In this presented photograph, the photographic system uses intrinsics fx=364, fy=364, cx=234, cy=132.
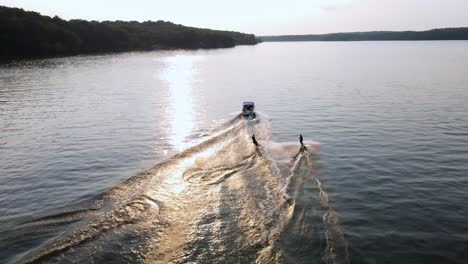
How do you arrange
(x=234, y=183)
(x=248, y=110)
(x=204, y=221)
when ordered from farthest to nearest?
(x=248, y=110), (x=234, y=183), (x=204, y=221)

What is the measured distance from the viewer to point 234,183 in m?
26.5

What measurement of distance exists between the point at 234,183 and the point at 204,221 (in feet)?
19.7

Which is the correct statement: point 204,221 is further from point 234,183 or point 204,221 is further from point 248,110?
point 248,110

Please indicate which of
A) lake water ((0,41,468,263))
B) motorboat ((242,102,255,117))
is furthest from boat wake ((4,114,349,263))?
motorboat ((242,102,255,117))

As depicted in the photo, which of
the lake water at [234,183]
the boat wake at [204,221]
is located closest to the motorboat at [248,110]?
the lake water at [234,183]

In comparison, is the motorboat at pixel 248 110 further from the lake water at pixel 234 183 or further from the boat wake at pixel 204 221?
the boat wake at pixel 204 221

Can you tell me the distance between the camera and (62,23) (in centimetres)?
17800

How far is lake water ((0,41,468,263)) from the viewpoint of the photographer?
1866 centimetres

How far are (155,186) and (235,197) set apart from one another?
20.2 feet

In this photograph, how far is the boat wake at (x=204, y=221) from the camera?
58.5 feet

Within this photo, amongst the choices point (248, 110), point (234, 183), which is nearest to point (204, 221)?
point (234, 183)

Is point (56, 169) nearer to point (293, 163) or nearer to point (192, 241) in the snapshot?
point (192, 241)

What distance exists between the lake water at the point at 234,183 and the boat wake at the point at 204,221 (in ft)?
0.32

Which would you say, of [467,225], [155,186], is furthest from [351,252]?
[155,186]
